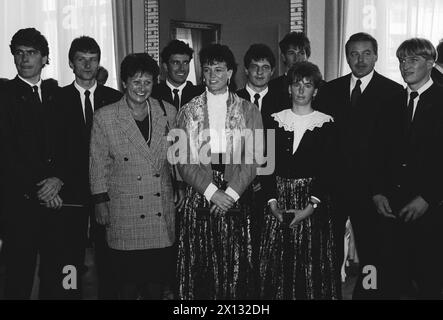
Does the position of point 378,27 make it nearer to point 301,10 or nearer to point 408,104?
point 301,10

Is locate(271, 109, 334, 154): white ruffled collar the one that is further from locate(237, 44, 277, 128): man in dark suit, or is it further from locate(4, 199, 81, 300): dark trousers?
locate(4, 199, 81, 300): dark trousers

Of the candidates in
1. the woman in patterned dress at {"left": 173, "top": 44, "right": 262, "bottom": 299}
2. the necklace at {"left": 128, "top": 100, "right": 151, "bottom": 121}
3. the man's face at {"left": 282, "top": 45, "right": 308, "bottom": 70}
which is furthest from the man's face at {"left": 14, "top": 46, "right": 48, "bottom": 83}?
the man's face at {"left": 282, "top": 45, "right": 308, "bottom": 70}

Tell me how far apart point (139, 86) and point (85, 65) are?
61 cm

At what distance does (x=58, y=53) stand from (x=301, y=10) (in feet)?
7.54

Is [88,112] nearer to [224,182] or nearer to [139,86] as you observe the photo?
[139,86]

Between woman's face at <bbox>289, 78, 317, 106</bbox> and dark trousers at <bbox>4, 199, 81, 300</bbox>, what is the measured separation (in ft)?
4.46

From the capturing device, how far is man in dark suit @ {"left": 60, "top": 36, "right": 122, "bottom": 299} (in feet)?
10.3

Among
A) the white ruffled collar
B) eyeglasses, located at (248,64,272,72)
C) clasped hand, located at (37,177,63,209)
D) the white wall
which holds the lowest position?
clasped hand, located at (37,177,63,209)

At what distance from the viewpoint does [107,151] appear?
283cm

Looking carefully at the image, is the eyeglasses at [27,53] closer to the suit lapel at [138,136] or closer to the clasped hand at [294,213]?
the suit lapel at [138,136]

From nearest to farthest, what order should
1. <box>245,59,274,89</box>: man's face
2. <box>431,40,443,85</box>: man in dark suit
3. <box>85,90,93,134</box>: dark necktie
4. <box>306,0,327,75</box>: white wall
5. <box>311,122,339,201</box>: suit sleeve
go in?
<box>311,122,339,201</box>: suit sleeve
<box>85,90,93,134</box>: dark necktie
<box>245,59,274,89</box>: man's face
<box>431,40,443,85</box>: man in dark suit
<box>306,0,327,75</box>: white wall

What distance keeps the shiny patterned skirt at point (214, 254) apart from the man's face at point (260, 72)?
2.54 ft

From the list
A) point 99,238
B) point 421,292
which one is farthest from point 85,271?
point 421,292

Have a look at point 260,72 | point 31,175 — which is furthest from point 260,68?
point 31,175
